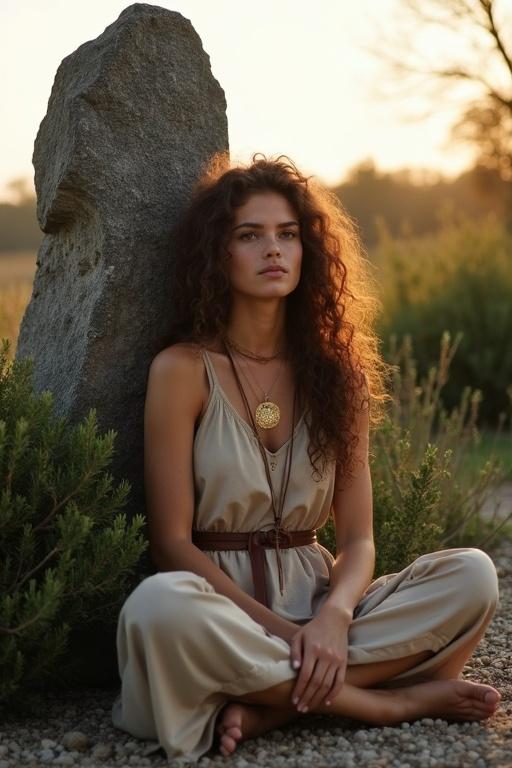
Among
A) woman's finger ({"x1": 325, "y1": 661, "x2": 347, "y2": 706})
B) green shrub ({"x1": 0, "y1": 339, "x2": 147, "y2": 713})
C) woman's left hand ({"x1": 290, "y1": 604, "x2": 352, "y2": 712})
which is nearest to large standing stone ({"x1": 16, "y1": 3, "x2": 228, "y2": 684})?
green shrub ({"x1": 0, "y1": 339, "x2": 147, "y2": 713})

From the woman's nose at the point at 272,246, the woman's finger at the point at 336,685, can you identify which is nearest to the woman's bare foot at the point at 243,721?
the woman's finger at the point at 336,685

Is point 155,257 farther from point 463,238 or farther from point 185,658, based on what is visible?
point 463,238

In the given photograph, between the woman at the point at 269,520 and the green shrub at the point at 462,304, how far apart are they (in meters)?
7.14

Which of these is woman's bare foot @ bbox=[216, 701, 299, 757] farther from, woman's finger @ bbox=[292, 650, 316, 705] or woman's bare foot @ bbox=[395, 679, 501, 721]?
woman's bare foot @ bbox=[395, 679, 501, 721]

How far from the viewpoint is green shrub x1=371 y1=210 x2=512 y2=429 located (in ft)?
35.0

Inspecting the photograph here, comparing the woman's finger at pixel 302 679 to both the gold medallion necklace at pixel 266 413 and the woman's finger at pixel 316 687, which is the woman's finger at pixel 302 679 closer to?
the woman's finger at pixel 316 687

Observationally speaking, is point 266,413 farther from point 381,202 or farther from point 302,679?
point 381,202

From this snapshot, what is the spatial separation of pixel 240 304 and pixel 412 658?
124 cm

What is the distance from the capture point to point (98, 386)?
136 inches

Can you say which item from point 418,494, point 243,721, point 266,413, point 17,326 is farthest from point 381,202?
point 243,721

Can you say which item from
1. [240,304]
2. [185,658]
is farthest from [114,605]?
[240,304]

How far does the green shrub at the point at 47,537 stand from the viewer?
9.43 feet

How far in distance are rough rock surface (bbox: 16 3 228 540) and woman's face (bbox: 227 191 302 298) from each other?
0.95 ft

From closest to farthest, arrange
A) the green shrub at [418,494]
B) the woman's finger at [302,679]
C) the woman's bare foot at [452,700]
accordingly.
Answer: the woman's finger at [302,679]
the woman's bare foot at [452,700]
the green shrub at [418,494]
